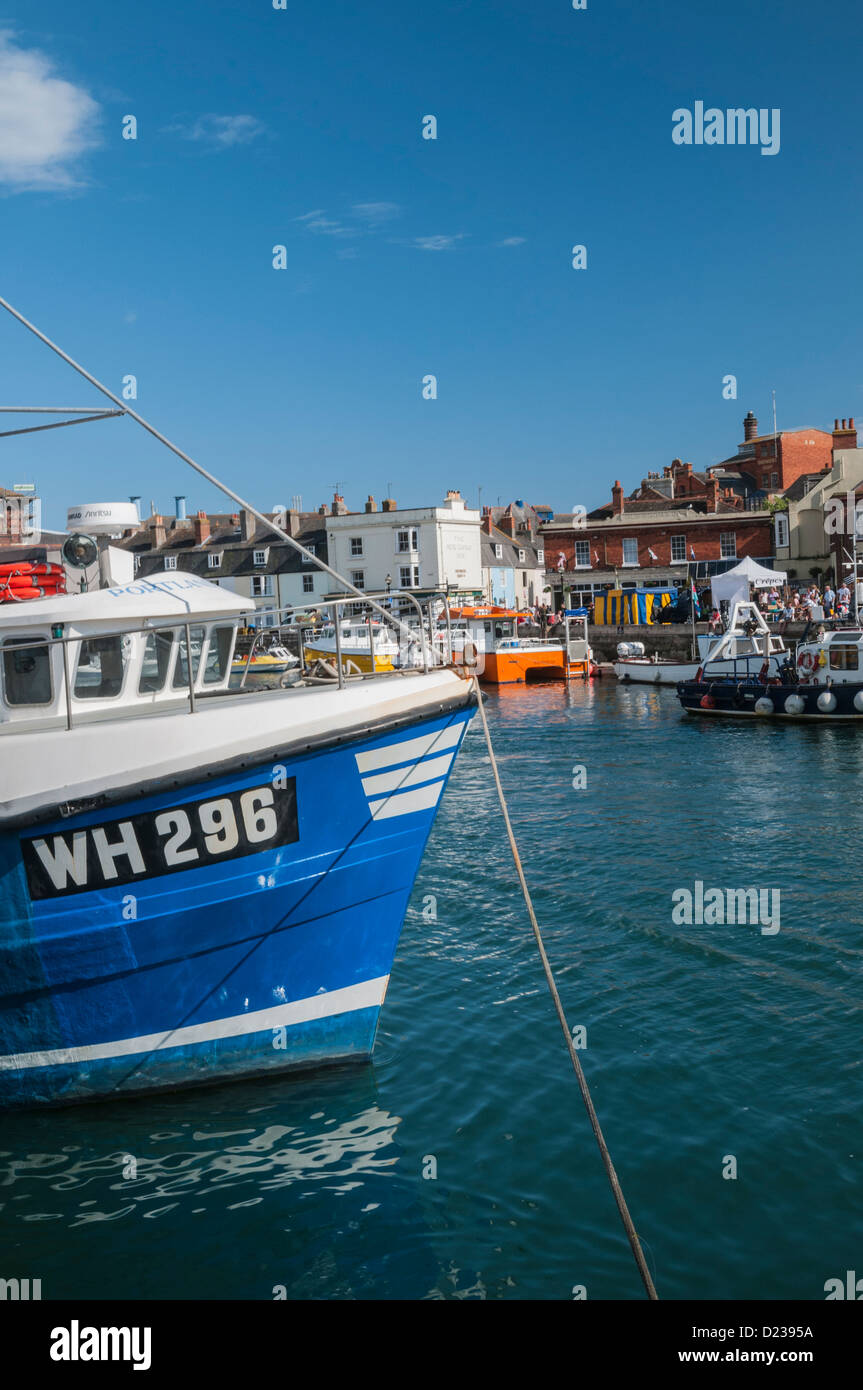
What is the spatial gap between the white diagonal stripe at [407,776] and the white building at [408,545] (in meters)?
56.7

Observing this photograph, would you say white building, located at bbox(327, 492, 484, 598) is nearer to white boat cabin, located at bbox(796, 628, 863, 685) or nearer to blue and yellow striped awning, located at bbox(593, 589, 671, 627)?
blue and yellow striped awning, located at bbox(593, 589, 671, 627)

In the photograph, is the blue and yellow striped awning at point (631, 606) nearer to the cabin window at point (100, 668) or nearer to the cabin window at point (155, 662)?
the cabin window at point (155, 662)

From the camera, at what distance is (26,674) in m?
9.48

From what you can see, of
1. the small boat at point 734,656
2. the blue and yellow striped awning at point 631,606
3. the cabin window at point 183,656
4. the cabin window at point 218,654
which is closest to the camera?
the cabin window at point 183,656

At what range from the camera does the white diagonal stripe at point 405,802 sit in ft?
30.1

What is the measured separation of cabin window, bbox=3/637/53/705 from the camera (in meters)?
9.47

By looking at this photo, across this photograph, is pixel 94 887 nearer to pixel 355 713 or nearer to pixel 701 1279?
pixel 355 713

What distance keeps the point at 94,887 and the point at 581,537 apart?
63.1m

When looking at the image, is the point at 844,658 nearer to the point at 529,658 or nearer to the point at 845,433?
the point at 529,658

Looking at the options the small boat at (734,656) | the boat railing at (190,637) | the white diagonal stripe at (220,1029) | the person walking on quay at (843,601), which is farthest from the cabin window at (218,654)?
the person walking on quay at (843,601)

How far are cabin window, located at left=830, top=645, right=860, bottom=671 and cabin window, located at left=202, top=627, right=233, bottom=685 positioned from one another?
1127 inches

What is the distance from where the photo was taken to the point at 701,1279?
698 centimetres

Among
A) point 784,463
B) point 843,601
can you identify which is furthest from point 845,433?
point 843,601
